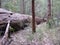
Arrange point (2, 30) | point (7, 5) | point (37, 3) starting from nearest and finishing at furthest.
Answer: point (2, 30), point (7, 5), point (37, 3)

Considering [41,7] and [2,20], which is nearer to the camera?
[2,20]

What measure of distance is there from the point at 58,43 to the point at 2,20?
507 cm

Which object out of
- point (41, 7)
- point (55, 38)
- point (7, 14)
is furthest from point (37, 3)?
point (55, 38)

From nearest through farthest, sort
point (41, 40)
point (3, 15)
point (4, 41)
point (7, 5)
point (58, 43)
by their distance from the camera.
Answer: point (4, 41), point (58, 43), point (41, 40), point (3, 15), point (7, 5)

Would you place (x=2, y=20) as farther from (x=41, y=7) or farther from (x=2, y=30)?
(x=41, y=7)

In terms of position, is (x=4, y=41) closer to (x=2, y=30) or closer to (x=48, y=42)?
(x=48, y=42)

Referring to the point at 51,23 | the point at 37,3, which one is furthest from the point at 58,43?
the point at 37,3

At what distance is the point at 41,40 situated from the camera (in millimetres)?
8352

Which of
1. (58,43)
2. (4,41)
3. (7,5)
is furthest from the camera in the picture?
(7,5)

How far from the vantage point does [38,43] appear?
8.01 metres

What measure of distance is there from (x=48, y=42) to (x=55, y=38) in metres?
0.63

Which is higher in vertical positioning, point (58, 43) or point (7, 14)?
point (7, 14)

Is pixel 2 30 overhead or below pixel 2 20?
below

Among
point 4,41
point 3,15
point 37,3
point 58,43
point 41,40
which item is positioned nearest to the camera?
point 4,41
